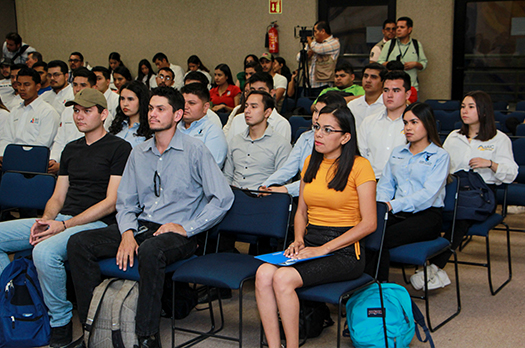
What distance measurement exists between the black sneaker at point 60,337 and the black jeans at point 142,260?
0.16 metres

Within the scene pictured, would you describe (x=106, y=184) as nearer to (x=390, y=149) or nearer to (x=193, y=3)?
(x=390, y=149)

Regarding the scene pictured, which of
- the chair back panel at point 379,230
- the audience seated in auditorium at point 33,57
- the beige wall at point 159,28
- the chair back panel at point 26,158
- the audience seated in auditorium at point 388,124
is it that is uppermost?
the beige wall at point 159,28

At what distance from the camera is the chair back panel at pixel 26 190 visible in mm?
3355

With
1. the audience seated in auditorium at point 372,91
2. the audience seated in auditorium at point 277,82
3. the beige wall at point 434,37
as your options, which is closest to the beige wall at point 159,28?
the audience seated in auditorium at point 277,82

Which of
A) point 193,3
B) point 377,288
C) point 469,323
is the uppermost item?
point 193,3

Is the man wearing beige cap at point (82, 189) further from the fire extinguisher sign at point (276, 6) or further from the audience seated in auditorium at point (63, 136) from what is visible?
the fire extinguisher sign at point (276, 6)

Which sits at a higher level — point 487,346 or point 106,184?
point 106,184

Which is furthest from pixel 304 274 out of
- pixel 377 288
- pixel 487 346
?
pixel 487 346

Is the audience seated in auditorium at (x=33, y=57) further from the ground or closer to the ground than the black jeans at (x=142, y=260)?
further from the ground

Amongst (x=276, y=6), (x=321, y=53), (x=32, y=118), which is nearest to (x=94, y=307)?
(x=32, y=118)

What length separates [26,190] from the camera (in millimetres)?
3410

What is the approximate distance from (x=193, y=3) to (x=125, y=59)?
1.73m

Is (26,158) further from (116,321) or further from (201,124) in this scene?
(116,321)

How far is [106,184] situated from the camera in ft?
10.3
